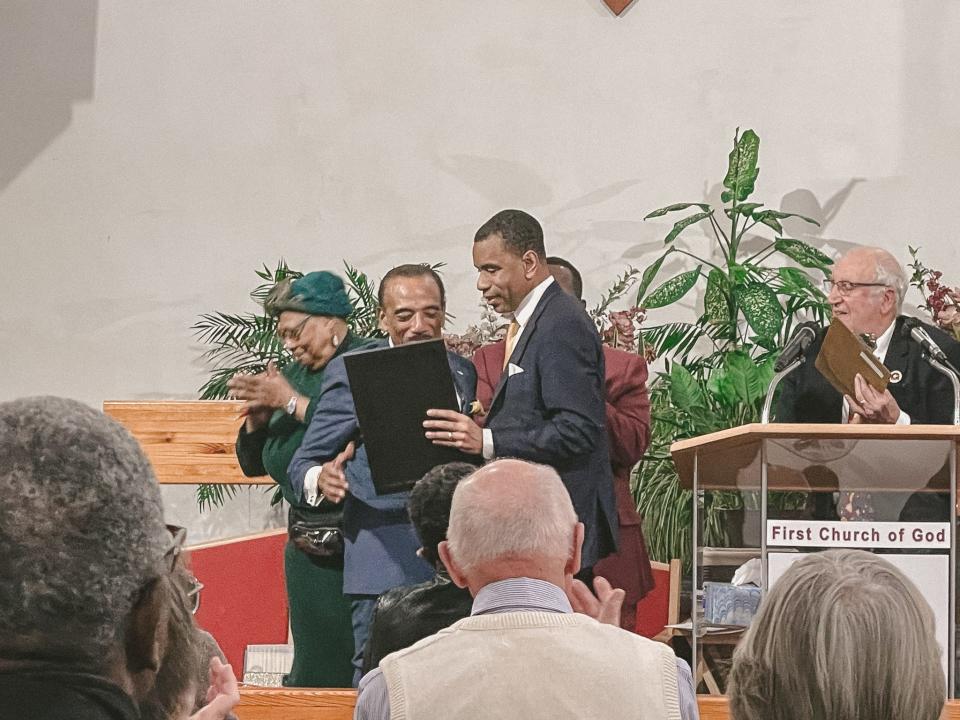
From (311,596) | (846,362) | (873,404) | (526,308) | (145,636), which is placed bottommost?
(311,596)

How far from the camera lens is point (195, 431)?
5.03 meters

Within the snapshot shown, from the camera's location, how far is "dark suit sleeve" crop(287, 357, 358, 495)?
3.70m

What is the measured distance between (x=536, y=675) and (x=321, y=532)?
1856 millimetres

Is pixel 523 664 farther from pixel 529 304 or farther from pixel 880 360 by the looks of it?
pixel 880 360

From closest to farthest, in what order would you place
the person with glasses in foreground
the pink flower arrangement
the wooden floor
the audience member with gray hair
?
1. the person with glasses in foreground
2. the audience member with gray hair
3. the wooden floor
4. the pink flower arrangement

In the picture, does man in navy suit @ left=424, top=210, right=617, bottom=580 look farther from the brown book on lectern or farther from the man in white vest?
the man in white vest

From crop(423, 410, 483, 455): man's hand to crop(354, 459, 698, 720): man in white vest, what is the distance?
49.7 inches

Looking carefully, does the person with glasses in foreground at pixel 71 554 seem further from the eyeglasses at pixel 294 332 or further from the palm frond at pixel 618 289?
the palm frond at pixel 618 289

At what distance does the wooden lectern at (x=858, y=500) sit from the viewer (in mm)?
3322

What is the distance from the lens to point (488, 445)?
344 cm

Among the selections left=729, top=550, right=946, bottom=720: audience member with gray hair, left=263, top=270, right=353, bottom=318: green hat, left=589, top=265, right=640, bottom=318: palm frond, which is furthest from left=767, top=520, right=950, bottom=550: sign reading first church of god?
left=589, top=265, right=640, bottom=318: palm frond

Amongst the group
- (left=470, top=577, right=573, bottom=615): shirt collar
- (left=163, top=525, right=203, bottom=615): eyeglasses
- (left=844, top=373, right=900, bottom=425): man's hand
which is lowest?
(left=470, top=577, right=573, bottom=615): shirt collar

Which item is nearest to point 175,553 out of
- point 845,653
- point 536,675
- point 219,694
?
point 219,694

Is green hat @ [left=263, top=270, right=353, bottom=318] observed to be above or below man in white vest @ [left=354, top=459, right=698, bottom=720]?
above
